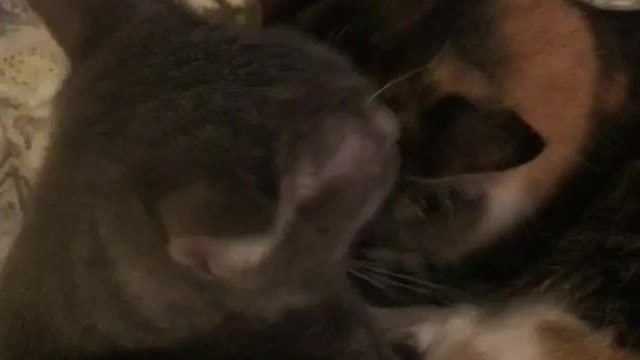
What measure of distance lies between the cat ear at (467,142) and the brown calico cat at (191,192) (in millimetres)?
226

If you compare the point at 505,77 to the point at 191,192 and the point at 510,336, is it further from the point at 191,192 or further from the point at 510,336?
the point at 191,192

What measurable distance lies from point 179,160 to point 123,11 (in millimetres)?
177

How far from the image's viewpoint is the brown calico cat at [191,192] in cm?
74

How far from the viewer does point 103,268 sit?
82 cm

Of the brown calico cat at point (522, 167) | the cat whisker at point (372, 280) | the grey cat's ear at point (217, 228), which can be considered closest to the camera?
the grey cat's ear at point (217, 228)

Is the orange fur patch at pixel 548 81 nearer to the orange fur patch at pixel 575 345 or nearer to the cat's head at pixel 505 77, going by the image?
the cat's head at pixel 505 77

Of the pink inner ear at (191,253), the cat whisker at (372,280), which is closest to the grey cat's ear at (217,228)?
the pink inner ear at (191,253)

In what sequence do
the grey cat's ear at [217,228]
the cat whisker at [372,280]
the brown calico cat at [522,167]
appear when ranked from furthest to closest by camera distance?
the brown calico cat at [522,167] → the cat whisker at [372,280] → the grey cat's ear at [217,228]

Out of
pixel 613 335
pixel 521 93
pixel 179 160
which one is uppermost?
pixel 179 160

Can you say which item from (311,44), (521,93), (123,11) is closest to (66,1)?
(123,11)

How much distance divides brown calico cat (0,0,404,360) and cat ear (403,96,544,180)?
0.23 meters

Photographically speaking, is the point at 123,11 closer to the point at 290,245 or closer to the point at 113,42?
the point at 113,42

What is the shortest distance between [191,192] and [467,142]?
434mm

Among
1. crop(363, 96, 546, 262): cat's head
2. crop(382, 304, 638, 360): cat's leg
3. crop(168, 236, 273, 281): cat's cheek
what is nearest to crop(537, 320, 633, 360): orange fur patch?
crop(382, 304, 638, 360): cat's leg
